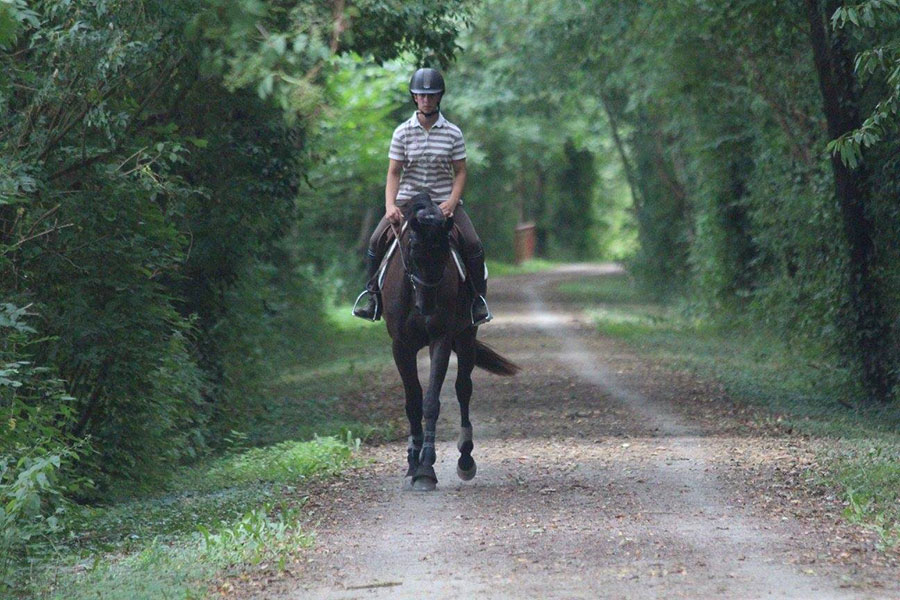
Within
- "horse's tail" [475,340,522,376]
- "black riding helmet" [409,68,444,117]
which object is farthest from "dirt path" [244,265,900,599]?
"black riding helmet" [409,68,444,117]

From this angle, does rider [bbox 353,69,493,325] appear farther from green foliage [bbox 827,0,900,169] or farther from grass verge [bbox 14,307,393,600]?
green foliage [bbox 827,0,900,169]

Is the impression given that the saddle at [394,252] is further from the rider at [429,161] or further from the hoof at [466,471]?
the hoof at [466,471]

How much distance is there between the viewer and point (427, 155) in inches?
424

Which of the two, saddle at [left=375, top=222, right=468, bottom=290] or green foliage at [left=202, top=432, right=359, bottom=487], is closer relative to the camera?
saddle at [left=375, top=222, right=468, bottom=290]

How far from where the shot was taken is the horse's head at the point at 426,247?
10.1 metres

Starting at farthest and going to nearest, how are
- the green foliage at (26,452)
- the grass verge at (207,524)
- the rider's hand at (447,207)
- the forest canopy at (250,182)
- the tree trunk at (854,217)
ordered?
the tree trunk at (854,217) < the rider's hand at (447,207) < the forest canopy at (250,182) < the green foliage at (26,452) < the grass verge at (207,524)

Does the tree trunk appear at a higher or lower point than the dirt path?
higher

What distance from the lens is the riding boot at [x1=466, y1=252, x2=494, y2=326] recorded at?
11117mm

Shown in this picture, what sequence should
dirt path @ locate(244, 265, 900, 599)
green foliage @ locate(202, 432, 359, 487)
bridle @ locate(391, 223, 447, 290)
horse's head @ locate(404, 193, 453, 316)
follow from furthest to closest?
green foliage @ locate(202, 432, 359, 487)
bridle @ locate(391, 223, 447, 290)
horse's head @ locate(404, 193, 453, 316)
dirt path @ locate(244, 265, 900, 599)

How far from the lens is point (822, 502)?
9758mm

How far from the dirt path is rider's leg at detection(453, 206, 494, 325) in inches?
55.6

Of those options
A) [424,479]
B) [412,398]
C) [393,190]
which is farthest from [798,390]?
[393,190]

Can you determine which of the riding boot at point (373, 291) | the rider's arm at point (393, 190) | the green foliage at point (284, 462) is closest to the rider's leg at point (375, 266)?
the riding boot at point (373, 291)

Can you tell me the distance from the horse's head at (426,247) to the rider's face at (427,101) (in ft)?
2.45
